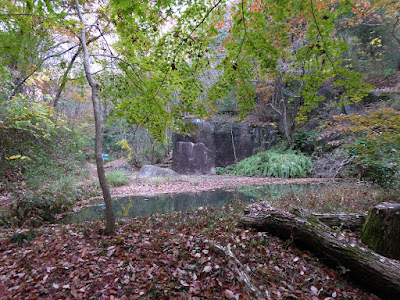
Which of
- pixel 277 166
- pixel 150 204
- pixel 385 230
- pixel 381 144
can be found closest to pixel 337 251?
pixel 385 230

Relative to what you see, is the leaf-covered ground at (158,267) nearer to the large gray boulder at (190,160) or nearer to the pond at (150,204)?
the pond at (150,204)

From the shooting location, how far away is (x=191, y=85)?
3.74 m

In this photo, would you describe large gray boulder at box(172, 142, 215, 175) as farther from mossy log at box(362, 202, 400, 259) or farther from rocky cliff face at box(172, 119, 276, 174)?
mossy log at box(362, 202, 400, 259)

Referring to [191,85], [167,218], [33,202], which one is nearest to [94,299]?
[167,218]

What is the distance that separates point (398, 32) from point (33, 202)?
62.9 ft

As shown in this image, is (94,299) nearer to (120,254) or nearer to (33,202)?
(120,254)

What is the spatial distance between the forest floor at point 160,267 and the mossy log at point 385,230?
36cm

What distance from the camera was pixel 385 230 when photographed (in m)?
2.70

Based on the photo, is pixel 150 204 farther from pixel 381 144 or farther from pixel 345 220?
pixel 381 144

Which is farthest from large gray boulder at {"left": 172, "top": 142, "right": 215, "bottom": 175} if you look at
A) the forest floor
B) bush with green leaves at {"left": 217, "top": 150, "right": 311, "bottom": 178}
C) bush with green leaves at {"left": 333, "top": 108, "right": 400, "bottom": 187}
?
the forest floor

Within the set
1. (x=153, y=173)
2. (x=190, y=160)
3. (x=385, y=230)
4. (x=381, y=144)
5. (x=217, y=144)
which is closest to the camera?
(x=385, y=230)

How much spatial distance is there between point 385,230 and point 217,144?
42.3 ft

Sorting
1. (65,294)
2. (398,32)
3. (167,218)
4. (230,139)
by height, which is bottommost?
(167,218)

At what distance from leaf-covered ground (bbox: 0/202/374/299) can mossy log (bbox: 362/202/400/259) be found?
74cm
